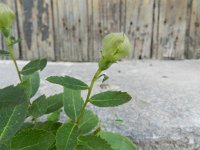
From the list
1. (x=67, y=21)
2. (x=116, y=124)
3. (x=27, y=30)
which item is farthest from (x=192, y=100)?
(x=27, y=30)

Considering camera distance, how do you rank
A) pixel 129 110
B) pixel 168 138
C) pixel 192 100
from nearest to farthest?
pixel 168 138, pixel 129 110, pixel 192 100

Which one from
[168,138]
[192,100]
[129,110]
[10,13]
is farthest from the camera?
[192,100]

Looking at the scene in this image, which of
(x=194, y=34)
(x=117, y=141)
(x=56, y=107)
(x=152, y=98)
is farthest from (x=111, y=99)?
(x=194, y=34)

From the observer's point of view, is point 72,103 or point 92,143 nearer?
point 92,143

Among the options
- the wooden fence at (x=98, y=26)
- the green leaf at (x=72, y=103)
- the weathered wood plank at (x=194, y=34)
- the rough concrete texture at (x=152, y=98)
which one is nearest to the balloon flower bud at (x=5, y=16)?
the green leaf at (x=72, y=103)

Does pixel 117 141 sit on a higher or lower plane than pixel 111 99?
lower

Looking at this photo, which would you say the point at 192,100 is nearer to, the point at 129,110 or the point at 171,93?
the point at 171,93

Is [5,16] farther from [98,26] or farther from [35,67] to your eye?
[98,26]

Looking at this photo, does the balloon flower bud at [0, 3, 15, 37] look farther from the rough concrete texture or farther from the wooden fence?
the wooden fence
